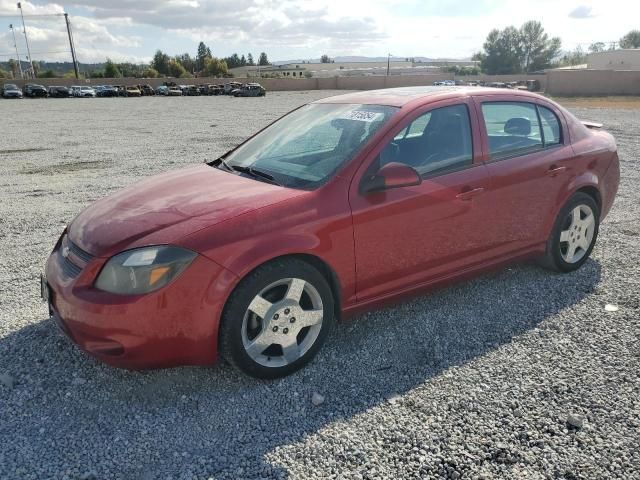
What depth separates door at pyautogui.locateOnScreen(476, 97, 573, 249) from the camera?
4.16 metres

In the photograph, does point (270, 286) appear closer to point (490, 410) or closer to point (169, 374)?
point (169, 374)

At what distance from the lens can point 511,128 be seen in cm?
445

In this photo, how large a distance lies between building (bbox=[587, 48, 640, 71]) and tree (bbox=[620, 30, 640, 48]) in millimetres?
44192

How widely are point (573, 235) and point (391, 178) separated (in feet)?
7.75

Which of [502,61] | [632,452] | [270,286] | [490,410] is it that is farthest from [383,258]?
[502,61]

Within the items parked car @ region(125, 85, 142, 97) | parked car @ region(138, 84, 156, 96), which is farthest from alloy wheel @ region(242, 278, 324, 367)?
parked car @ region(138, 84, 156, 96)

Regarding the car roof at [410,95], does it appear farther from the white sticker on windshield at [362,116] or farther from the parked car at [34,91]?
the parked car at [34,91]

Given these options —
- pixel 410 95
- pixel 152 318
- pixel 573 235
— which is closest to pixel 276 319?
pixel 152 318

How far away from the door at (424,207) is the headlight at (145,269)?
3.74 feet

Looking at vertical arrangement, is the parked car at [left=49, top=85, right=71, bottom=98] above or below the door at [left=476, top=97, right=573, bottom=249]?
below

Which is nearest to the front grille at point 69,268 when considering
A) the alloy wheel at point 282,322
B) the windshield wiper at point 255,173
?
the alloy wheel at point 282,322

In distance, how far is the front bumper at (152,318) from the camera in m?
2.88

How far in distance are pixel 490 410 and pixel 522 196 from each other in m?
1.95

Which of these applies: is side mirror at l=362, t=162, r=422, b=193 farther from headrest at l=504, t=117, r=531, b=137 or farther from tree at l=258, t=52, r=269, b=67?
tree at l=258, t=52, r=269, b=67
